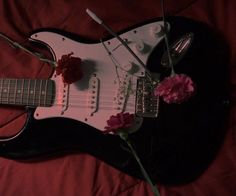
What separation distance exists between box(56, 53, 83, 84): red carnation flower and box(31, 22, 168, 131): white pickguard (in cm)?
3

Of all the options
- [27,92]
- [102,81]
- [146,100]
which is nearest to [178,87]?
[146,100]

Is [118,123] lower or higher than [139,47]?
lower

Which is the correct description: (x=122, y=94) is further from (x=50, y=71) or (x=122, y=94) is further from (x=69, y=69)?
(x=50, y=71)

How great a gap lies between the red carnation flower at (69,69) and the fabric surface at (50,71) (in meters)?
0.14

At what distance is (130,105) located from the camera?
90cm

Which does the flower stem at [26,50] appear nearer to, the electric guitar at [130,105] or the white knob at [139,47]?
the electric guitar at [130,105]

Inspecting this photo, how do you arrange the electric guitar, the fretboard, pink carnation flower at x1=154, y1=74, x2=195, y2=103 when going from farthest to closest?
1. the fretboard
2. the electric guitar
3. pink carnation flower at x1=154, y1=74, x2=195, y2=103

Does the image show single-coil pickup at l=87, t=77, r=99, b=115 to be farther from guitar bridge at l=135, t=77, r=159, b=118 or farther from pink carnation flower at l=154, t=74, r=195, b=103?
pink carnation flower at l=154, t=74, r=195, b=103

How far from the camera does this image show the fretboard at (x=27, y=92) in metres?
0.96

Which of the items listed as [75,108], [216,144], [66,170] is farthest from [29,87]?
[216,144]

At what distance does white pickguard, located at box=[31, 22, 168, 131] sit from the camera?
2.97 feet

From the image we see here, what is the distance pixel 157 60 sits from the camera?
90 centimetres

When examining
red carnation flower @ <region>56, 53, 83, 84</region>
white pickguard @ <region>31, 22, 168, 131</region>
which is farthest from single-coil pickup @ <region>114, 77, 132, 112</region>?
red carnation flower @ <region>56, 53, 83, 84</region>

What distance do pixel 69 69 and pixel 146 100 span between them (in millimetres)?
207
